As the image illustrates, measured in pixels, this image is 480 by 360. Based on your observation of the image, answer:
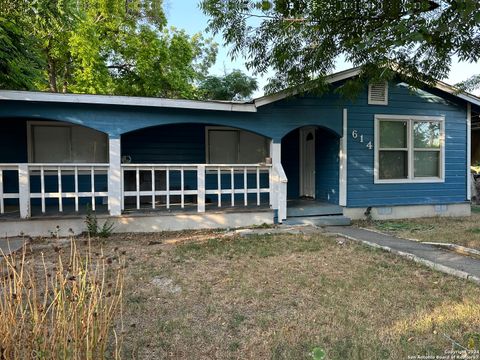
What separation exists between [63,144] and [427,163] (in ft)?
29.6

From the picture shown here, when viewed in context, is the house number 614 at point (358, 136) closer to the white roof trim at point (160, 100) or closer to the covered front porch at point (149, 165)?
the covered front porch at point (149, 165)

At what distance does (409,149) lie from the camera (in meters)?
8.48

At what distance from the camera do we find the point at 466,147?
9.05m

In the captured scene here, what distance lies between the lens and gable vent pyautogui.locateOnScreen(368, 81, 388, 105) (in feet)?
27.0

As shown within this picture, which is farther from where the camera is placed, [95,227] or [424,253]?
[95,227]

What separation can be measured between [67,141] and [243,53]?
4.67 m

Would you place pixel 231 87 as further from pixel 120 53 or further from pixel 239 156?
pixel 239 156

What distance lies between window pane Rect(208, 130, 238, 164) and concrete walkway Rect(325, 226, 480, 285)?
336 cm

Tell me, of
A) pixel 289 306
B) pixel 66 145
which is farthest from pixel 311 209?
pixel 66 145

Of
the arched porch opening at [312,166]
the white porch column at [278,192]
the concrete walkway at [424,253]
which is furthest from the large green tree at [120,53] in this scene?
the concrete walkway at [424,253]

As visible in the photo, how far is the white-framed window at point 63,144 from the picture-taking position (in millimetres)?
7980

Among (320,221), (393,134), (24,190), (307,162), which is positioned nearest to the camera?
(24,190)

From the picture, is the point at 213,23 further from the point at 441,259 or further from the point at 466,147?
the point at 466,147

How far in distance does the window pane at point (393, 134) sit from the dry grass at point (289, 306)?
4205 millimetres
